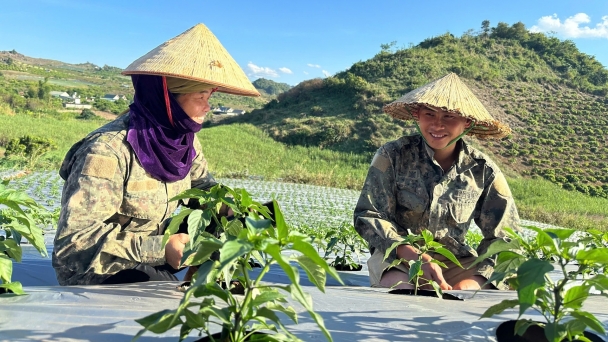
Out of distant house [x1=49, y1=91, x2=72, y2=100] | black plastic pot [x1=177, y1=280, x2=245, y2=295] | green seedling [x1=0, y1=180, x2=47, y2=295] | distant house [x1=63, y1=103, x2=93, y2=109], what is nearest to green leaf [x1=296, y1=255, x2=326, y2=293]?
black plastic pot [x1=177, y1=280, x2=245, y2=295]

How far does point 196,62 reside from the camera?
222 centimetres

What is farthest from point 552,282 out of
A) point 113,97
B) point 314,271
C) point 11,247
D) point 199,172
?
point 113,97

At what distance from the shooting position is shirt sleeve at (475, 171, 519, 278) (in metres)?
2.71

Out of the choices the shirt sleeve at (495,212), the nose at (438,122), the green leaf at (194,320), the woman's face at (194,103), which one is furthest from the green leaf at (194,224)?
the shirt sleeve at (495,212)

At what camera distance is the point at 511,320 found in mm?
1468

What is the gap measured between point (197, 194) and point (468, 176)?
1.78 metres

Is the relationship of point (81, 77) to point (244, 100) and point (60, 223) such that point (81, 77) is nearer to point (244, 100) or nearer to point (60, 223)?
point (244, 100)

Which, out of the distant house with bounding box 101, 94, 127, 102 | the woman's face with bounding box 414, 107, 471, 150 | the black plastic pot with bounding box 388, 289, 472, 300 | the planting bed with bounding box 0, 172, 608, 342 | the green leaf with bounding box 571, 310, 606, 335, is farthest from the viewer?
the distant house with bounding box 101, 94, 127, 102

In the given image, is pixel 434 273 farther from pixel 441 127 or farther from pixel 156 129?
pixel 156 129

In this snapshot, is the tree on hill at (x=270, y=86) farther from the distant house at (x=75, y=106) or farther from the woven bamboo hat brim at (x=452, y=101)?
the woven bamboo hat brim at (x=452, y=101)

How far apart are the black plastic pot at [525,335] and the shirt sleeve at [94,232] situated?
130 centimetres

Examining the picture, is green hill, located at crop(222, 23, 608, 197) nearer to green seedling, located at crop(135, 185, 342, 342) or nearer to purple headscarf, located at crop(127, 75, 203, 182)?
purple headscarf, located at crop(127, 75, 203, 182)

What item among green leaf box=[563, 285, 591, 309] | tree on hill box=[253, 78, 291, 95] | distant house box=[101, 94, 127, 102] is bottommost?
green leaf box=[563, 285, 591, 309]

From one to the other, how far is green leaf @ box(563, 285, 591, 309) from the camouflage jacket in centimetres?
153
